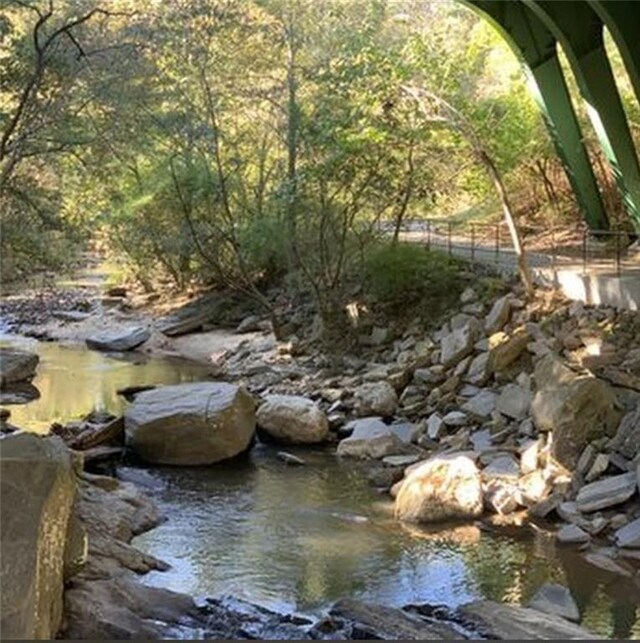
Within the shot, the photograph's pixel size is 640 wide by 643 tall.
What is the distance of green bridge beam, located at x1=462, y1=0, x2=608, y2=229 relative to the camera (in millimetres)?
17328

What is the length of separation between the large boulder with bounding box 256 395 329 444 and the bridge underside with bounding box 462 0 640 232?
6277 millimetres

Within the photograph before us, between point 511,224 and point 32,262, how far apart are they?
7.85 meters

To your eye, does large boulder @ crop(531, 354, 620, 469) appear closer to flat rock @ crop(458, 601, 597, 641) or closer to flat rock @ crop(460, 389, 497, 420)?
flat rock @ crop(460, 389, 497, 420)

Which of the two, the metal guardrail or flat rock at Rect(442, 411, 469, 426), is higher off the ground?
the metal guardrail

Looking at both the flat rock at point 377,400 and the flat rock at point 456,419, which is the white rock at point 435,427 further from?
the flat rock at point 377,400

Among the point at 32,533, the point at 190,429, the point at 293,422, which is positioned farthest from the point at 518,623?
the point at 293,422

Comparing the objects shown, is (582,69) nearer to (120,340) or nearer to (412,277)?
(412,277)

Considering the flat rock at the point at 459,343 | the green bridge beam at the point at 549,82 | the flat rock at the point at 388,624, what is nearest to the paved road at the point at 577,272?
the green bridge beam at the point at 549,82

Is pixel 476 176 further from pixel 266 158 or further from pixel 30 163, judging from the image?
pixel 30 163

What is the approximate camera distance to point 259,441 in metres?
14.5

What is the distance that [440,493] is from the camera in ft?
36.2

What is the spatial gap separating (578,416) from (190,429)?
5.27 m

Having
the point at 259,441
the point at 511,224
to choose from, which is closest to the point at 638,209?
the point at 511,224

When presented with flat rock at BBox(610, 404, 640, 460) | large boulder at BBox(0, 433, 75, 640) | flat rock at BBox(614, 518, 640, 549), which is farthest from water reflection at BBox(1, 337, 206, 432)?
flat rock at BBox(614, 518, 640, 549)
